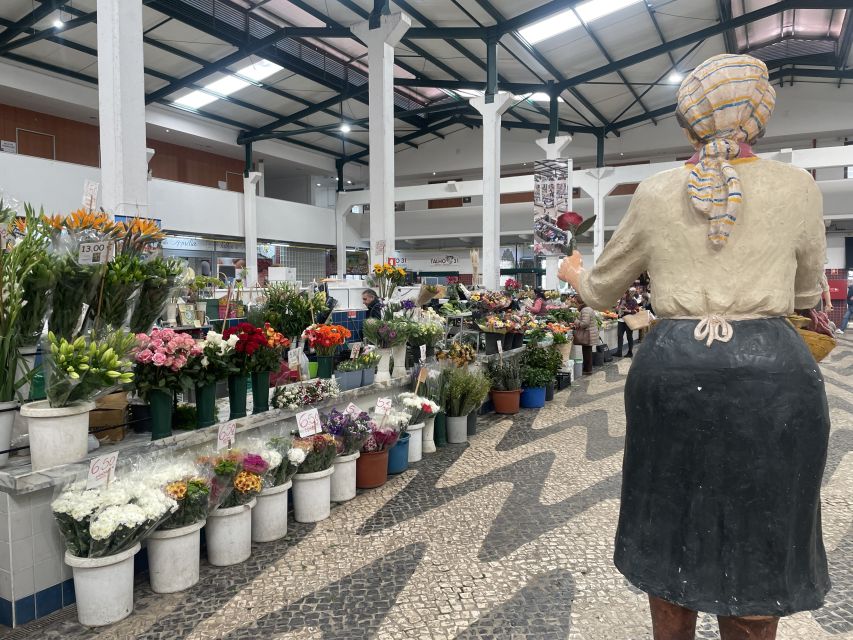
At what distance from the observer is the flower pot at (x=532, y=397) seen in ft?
20.6

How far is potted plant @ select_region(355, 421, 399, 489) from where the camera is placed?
3.68 m

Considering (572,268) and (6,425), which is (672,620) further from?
(6,425)

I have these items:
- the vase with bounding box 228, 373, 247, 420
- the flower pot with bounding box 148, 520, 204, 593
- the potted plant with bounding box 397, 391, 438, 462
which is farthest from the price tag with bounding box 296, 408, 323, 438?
the potted plant with bounding box 397, 391, 438, 462

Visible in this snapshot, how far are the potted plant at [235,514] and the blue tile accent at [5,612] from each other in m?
0.77

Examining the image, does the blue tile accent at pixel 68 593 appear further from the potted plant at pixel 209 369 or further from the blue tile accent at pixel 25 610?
the potted plant at pixel 209 369

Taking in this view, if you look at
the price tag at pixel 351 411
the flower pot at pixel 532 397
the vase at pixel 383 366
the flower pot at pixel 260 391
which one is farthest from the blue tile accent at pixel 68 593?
the flower pot at pixel 532 397

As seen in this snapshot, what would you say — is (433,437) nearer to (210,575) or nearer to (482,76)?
(210,575)

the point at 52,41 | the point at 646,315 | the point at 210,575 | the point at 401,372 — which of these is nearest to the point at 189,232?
the point at 52,41

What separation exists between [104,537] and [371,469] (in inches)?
69.0

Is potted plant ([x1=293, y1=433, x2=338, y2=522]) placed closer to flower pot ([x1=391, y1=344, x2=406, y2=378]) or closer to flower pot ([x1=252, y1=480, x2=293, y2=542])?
flower pot ([x1=252, y1=480, x2=293, y2=542])

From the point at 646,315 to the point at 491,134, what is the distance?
976 centimetres

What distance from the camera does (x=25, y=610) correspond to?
224 centimetres

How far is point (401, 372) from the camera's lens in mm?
4758

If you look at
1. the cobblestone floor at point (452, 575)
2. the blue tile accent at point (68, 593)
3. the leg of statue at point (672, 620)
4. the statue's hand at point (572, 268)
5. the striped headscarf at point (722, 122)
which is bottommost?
the cobblestone floor at point (452, 575)
